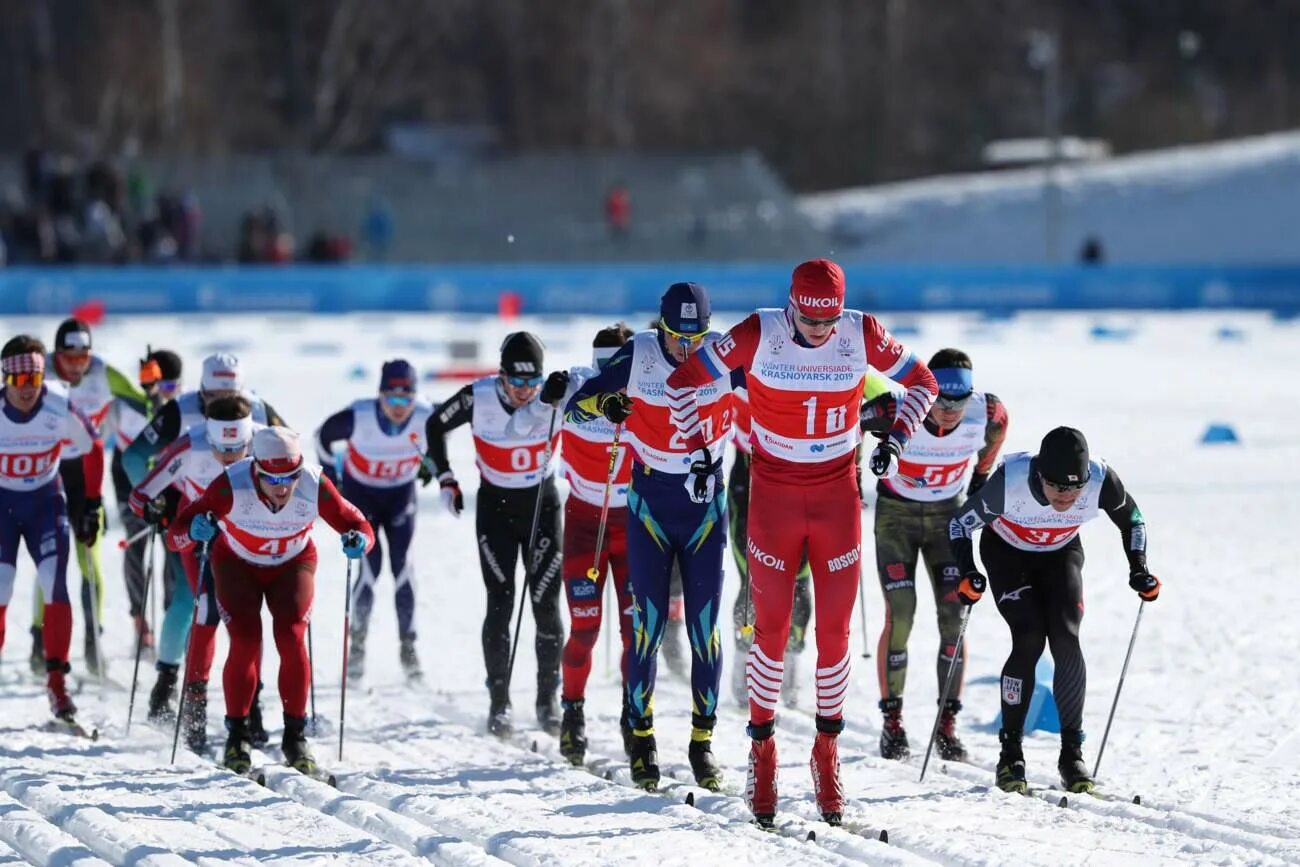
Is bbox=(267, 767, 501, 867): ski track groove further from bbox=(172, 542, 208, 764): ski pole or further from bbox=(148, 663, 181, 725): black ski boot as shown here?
bbox=(148, 663, 181, 725): black ski boot

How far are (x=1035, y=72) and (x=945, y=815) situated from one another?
5808 centimetres

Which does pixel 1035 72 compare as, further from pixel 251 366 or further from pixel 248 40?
pixel 251 366

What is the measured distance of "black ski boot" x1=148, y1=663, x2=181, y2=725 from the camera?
1062 centimetres

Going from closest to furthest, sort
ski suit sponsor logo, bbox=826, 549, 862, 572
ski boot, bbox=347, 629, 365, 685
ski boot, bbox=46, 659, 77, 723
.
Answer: ski suit sponsor logo, bbox=826, 549, 862, 572 → ski boot, bbox=46, 659, 77, 723 → ski boot, bbox=347, 629, 365, 685

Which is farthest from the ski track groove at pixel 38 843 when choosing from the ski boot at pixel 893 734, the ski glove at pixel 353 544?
the ski boot at pixel 893 734

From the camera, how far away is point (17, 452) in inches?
431

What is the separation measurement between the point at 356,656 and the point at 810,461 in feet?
14.9

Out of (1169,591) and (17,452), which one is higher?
(17,452)

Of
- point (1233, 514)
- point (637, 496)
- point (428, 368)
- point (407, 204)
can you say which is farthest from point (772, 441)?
point (407, 204)

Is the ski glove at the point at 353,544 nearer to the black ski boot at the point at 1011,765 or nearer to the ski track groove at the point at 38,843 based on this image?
the ski track groove at the point at 38,843

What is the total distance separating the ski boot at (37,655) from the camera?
38.4 feet

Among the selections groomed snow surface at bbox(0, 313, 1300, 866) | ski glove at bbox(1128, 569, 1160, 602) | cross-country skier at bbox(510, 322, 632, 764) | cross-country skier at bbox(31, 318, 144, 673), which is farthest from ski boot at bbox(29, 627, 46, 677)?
ski glove at bbox(1128, 569, 1160, 602)

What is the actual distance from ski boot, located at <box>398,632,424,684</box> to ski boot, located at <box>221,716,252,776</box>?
2.11 meters

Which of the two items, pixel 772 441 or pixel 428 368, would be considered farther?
pixel 428 368
